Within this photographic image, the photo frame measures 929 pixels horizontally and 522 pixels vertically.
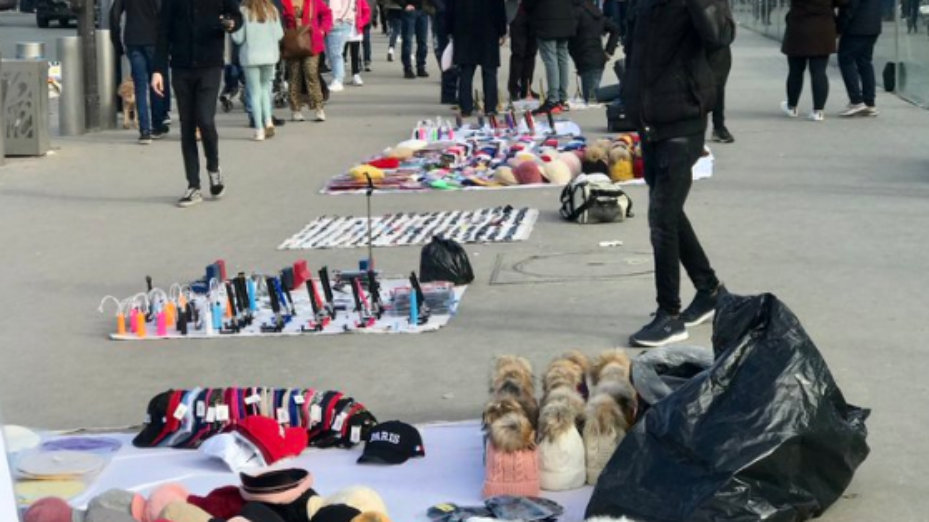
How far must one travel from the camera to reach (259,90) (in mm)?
18359

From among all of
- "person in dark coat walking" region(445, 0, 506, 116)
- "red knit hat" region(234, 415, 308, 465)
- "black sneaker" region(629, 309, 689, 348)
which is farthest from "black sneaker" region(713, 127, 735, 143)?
"red knit hat" region(234, 415, 308, 465)

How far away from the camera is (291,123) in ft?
66.9

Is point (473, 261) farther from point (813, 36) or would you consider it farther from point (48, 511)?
point (813, 36)

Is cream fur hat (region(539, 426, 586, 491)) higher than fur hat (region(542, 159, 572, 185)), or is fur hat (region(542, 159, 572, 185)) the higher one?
fur hat (region(542, 159, 572, 185))

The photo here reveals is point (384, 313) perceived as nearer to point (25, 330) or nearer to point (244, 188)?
point (25, 330)

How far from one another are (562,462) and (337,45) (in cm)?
1862

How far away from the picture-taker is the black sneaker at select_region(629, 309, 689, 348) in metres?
8.16

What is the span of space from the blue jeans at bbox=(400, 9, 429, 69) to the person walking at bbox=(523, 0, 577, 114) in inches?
229

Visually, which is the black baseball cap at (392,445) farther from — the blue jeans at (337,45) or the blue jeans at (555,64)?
the blue jeans at (337,45)

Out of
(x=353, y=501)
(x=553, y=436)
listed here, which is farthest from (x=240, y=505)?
(x=553, y=436)

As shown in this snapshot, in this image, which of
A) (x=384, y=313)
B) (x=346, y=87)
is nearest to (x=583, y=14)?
(x=346, y=87)

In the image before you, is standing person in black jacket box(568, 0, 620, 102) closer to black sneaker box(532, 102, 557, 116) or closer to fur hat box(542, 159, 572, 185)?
black sneaker box(532, 102, 557, 116)

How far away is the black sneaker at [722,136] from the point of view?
16.7 metres

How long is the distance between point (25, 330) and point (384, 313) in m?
2.02
